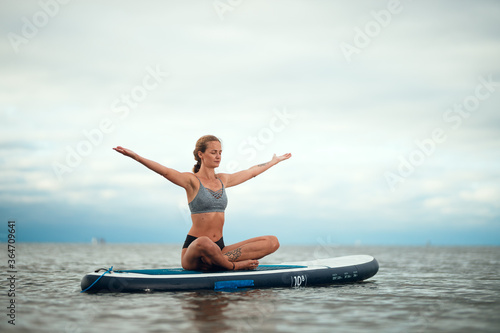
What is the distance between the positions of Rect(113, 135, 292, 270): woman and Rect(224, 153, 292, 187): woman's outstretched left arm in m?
0.08

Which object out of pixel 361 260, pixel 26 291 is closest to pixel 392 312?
pixel 361 260

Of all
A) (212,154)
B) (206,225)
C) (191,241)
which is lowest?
(191,241)

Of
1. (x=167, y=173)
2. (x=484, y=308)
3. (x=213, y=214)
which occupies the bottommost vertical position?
(x=484, y=308)

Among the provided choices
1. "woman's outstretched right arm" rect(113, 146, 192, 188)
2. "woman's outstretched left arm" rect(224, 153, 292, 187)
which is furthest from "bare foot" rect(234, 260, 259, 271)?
"woman's outstretched right arm" rect(113, 146, 192, 188)

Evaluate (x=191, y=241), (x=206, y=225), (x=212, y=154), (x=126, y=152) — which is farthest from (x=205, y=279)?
(x=126, y=152)

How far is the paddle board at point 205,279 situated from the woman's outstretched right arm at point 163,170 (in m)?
1.47

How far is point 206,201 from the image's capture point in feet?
24.6

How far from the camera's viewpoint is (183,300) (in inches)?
260

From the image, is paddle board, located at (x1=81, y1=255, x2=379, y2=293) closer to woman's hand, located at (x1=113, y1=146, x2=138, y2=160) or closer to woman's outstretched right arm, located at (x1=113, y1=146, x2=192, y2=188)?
woman's outstretched right arm, located at (x1=113, y1=146, x2=192, y2=188)

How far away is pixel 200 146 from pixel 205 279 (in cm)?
210

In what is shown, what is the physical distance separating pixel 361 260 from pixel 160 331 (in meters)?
6.50

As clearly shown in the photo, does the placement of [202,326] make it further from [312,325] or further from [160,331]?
[312,325]

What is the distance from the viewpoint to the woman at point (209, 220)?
7320 millimetres

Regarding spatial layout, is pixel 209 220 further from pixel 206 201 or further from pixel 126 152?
pixel 126 152
